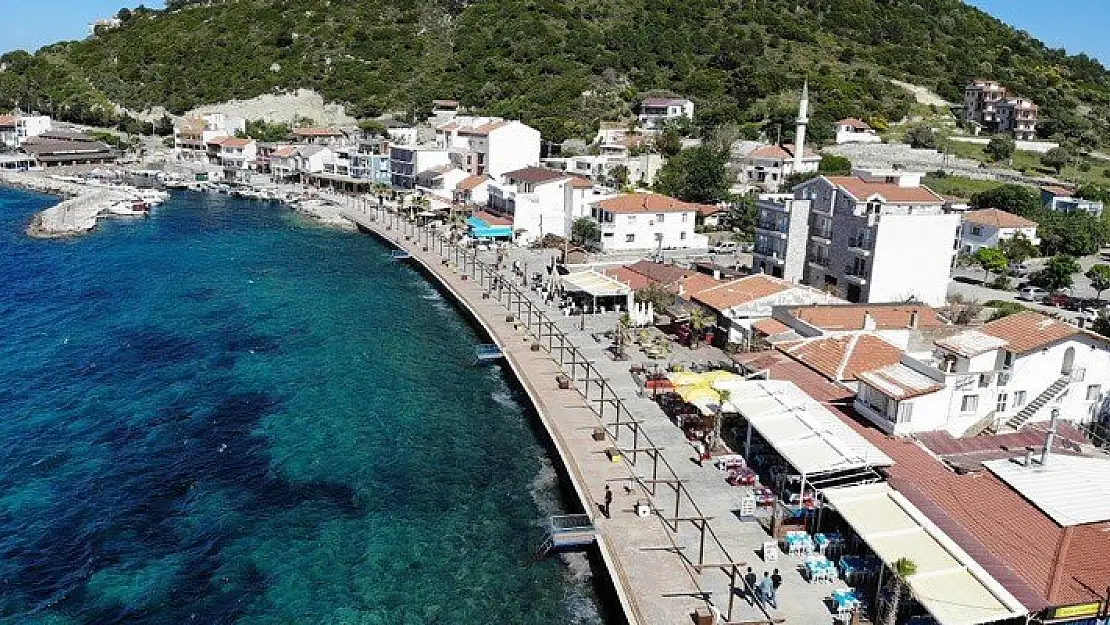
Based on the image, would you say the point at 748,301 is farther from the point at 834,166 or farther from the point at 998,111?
the point at 998,111

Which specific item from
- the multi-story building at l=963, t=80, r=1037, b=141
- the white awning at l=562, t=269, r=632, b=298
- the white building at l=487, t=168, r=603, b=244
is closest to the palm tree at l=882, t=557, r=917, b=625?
the white awning at l=562, t=269, r=632, b=298

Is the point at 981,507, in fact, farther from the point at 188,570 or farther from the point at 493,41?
the point at 493,41

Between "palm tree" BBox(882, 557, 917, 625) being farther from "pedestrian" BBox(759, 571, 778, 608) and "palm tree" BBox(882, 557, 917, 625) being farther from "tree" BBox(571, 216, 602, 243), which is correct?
"tree" BBox(571, 216, 602, 243)

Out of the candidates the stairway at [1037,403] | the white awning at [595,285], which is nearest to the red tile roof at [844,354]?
the stairway at [1037,403]

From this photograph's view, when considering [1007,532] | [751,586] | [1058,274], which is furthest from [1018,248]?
[751,586]

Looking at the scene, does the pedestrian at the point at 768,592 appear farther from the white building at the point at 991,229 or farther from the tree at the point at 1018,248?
the white building at the point at 991,229

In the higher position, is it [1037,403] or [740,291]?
[740,291]
